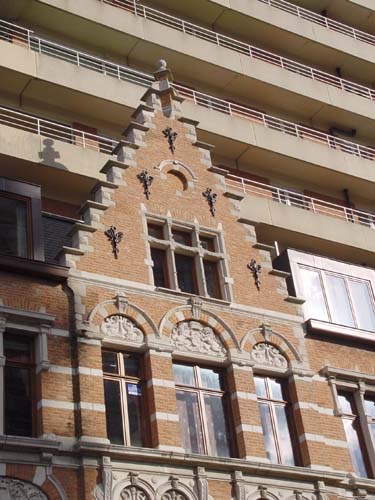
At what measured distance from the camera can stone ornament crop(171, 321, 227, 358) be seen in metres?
22.8

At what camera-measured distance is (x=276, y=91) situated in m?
39.9

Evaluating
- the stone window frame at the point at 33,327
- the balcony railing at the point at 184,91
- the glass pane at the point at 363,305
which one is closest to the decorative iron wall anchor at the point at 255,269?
Result: the glass pane at the point at 363,305

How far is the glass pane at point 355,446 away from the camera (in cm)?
2378

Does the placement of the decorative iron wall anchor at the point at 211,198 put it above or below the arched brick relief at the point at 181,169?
below

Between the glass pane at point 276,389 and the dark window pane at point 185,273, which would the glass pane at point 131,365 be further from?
the glass pane at point 276,389

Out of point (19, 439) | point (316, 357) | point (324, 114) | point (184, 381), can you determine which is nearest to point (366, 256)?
point (324, 114)

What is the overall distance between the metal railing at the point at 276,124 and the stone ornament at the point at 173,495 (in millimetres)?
19936

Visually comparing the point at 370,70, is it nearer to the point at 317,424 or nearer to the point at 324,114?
the point at 324,114

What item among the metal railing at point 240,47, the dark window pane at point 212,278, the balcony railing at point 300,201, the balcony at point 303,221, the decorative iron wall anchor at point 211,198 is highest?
the metal railing at point 240,47

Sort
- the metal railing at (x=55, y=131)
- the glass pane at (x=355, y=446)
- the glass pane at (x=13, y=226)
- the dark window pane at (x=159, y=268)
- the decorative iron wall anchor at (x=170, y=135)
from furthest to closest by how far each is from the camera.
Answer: the metal railing at (x=55, y=131) < the decorative iron wall anchor at (x=170, y=135) < the dark window pane at (x=159, y=268) < the glass pane at (x=355, y=446) < the glass pane at (x=13, y=226)

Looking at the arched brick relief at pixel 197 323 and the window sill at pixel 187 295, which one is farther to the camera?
the window sill at pixel 187 295

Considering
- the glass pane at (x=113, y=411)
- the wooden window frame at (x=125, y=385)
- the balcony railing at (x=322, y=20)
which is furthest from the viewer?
the balcony railing at (x=322, y=20)

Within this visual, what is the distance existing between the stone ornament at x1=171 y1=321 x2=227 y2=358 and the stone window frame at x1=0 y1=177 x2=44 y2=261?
11.8ft

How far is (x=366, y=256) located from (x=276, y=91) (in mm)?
7705
